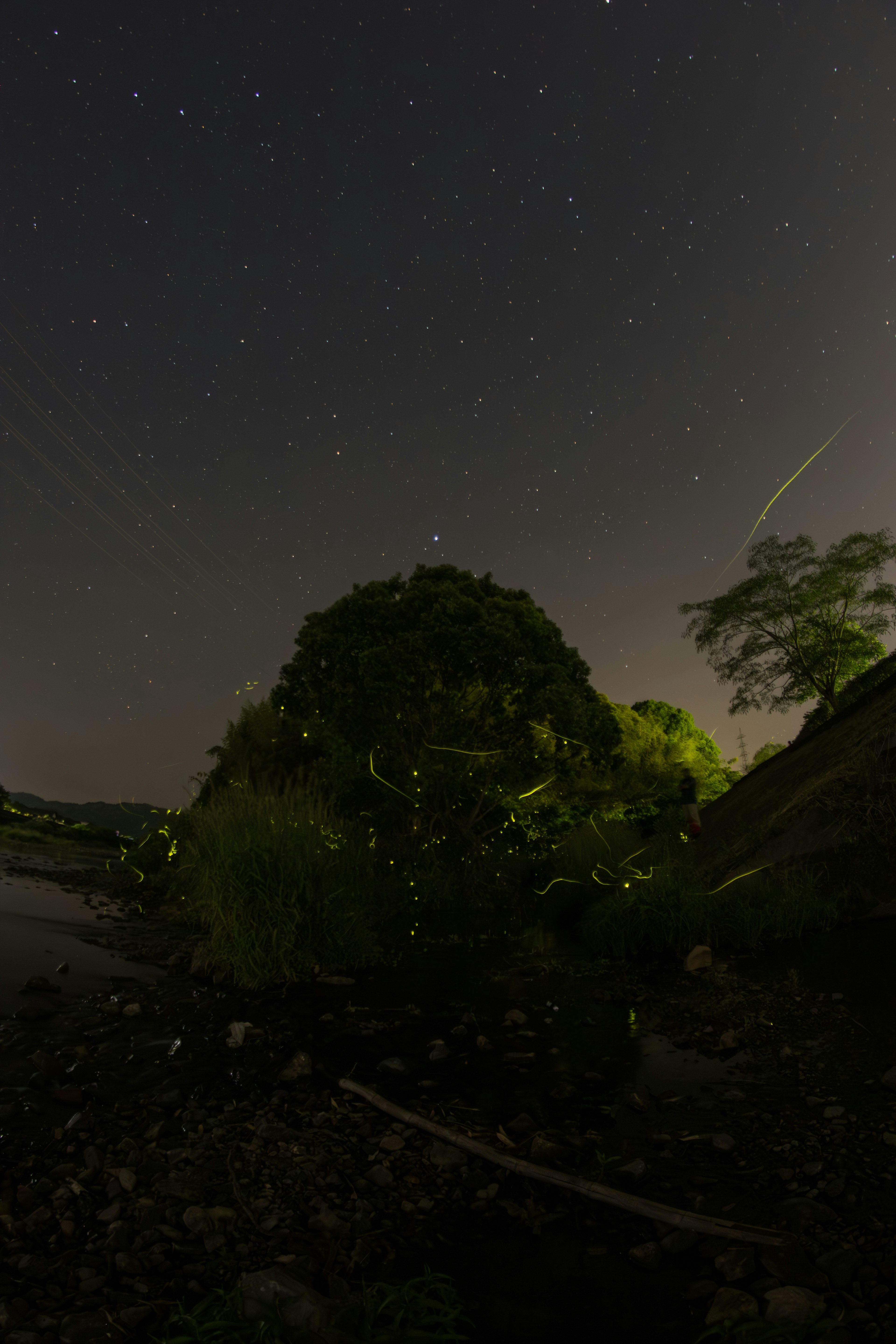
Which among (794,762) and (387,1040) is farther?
(794,762)

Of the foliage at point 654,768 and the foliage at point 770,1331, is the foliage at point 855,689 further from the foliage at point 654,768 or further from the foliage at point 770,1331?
the foliage at point 770,1331

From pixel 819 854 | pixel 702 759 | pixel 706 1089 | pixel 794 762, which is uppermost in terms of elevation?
pixel 702 759

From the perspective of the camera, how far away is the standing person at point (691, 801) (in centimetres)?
1836

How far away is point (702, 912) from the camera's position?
909 cm

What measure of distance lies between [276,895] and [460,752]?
6362mm

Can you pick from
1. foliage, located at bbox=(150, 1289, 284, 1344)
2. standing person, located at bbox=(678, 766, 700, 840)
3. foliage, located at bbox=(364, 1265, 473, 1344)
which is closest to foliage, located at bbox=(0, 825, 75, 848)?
standing person, located at bbox=(678, 766, 700, 840)

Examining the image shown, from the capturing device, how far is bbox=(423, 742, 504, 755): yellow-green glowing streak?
13898 millimetres

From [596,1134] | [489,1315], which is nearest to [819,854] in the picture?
[596,1134]

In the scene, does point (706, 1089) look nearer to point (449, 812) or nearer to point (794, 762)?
point (449, 812)

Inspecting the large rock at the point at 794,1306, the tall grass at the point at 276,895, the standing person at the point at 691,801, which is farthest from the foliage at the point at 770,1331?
the standing person at the point at 691,801

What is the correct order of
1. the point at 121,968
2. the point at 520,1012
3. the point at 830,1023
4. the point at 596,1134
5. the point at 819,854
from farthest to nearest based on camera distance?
1. the point at 819,854
2. the point at 121,968
3. the point at 520,1012
4. the point at 830,1023
5. the point at 596,1134

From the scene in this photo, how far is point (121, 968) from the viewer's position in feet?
25.6

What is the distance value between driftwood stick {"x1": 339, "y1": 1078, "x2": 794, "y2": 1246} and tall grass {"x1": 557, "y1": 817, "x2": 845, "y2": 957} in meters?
5.55

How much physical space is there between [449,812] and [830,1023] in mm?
9286
